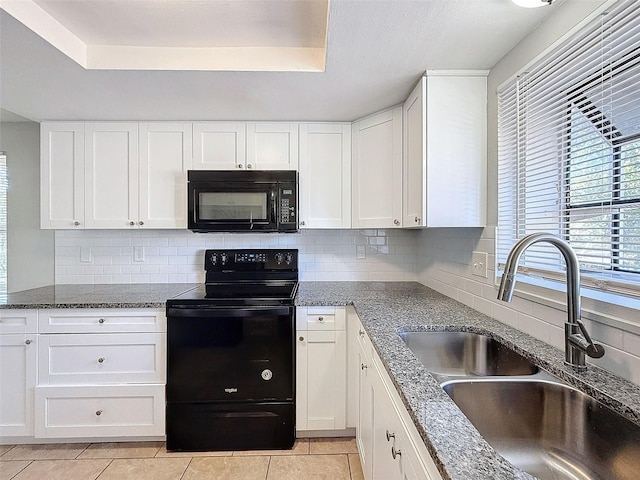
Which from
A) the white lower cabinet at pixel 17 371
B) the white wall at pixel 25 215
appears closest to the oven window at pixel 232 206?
the white lower cabinet at pixel 17 371

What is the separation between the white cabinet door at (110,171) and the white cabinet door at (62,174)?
0.06 metres

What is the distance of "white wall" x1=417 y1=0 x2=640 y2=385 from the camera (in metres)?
0.91

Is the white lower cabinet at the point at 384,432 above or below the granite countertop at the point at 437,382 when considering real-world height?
below

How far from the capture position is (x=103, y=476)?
1.74 meters

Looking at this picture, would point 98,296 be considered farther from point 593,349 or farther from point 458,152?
point 593,349

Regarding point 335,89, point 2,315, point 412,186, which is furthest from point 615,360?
point 2,315

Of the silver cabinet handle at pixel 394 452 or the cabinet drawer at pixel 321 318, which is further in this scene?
the cabinet drawer at pixel 321 318

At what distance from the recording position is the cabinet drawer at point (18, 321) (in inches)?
75.1

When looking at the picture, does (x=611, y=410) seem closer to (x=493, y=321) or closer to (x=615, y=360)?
(x=615, y=360)

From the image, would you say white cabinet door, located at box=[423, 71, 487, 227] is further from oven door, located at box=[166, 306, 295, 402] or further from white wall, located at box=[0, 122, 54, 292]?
white wall, located at box=[0, 122, 54, 292]

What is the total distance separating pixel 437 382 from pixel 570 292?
483mm

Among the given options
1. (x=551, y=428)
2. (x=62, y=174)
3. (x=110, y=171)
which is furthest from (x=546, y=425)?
(x=62, y=174)

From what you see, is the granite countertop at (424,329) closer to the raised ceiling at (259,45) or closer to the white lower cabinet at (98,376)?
the white lower cabinet at (98,376)

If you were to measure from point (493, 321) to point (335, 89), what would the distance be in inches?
57.0
